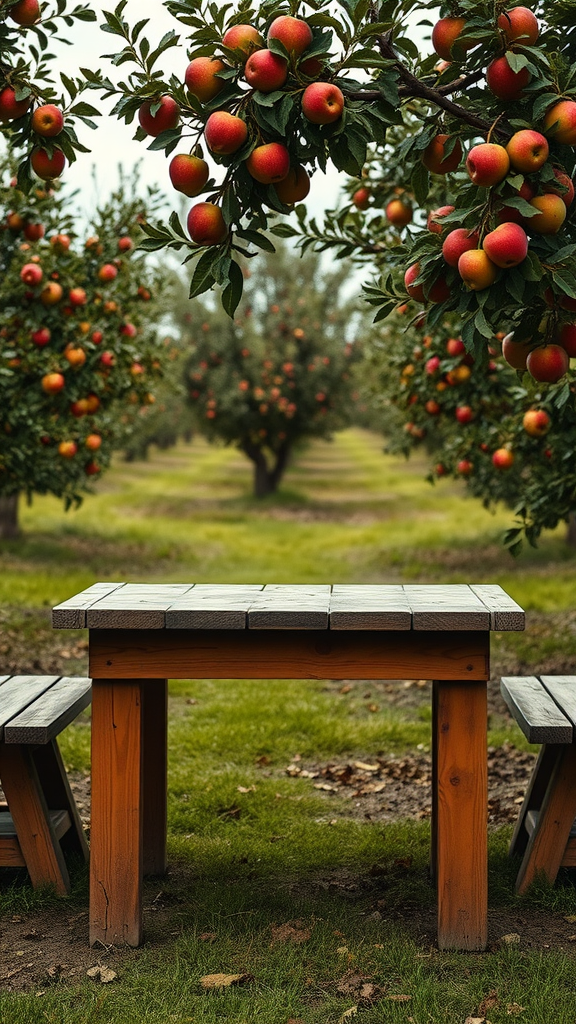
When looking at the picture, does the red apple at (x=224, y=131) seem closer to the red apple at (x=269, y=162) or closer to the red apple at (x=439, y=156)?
the red apple at (x=269, y=162)

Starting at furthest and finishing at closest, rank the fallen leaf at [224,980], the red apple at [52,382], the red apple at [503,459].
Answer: the red apple at [52,382] < the red apple at [503,459] < the fallen leaf at [224,980]

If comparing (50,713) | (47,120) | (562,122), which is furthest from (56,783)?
(562,122)

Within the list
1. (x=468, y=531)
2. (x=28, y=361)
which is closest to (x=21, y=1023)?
(x=28, y=361)

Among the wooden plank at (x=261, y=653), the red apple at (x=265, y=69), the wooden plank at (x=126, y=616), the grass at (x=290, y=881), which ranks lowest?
the grass at (x=290, y=881)

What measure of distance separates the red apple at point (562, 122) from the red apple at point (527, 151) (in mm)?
76

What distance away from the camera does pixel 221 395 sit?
20.0 m

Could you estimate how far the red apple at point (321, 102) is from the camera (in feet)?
7.48

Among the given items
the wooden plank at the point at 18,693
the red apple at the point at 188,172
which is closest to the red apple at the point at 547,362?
the red apple at the point at 188,172

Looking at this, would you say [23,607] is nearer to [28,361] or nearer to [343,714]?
[28,361]

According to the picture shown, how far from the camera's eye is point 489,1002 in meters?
2.66

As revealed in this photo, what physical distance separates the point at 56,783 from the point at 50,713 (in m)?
0.52

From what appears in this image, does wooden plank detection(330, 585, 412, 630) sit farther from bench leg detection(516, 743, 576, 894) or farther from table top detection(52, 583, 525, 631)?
bench leg detection(516, 743, 576, 894)

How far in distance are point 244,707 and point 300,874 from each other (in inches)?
98.2

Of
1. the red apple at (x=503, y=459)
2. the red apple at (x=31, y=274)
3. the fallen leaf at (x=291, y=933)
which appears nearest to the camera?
the fallen leaf at (x=291, y=933)
